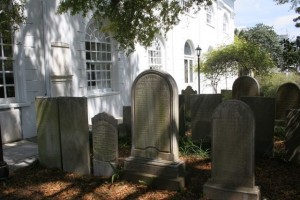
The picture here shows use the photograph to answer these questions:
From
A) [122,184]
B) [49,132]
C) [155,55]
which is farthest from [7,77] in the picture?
[155,55]

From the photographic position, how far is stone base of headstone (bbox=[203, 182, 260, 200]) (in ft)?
14.1

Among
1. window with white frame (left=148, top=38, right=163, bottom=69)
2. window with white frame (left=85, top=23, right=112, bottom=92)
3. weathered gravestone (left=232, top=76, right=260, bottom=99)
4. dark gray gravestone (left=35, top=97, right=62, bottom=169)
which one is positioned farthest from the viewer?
window with white frame (left=148, top=38, right=163, bottom=69)

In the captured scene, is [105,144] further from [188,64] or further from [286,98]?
[188,64]

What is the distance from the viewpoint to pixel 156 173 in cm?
520

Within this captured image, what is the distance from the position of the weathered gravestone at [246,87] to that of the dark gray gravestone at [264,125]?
356 centimetres

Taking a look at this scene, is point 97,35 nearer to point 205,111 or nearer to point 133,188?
point 205,111

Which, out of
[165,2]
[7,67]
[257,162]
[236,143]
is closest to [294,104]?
[257,162]

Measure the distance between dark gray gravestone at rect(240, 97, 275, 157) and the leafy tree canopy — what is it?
4.04m

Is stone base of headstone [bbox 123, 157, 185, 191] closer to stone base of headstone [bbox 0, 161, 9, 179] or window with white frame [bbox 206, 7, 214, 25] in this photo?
stone base of headstone [bbox 0, 161, 9, 179]

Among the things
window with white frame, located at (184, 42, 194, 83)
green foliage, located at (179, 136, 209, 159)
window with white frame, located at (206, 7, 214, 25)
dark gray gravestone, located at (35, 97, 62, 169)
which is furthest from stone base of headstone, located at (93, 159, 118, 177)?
window with white frame, located at (206, 7, 214, 25)

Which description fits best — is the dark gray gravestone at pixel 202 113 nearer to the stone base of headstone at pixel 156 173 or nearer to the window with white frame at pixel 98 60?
the stone base of headstone at pixel 156 173

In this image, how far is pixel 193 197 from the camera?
473cm

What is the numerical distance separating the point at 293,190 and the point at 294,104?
17.6ft

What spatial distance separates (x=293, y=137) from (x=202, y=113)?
97.5 inches
